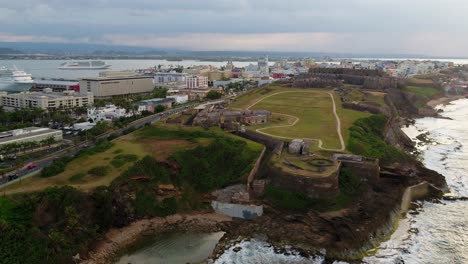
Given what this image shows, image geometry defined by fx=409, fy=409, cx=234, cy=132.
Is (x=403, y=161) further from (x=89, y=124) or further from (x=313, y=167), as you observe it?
(x=89, y=124)

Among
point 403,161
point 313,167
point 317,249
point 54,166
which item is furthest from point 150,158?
point 403,161

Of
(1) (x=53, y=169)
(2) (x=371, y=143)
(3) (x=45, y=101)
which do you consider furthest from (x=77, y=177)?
(3) (x=45, y=101)

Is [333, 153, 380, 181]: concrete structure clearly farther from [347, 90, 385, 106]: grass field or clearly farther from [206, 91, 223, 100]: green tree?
[206, 91, 223, 100]: green tree

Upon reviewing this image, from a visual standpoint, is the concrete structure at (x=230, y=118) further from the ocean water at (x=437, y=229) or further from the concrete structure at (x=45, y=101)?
the concrete structure at (x=45, y=101)

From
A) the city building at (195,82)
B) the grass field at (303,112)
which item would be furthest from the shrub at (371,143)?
the city building at (195,82)

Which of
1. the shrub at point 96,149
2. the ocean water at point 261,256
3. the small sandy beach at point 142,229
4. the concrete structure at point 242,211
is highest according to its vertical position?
the shrub at point 96,149
